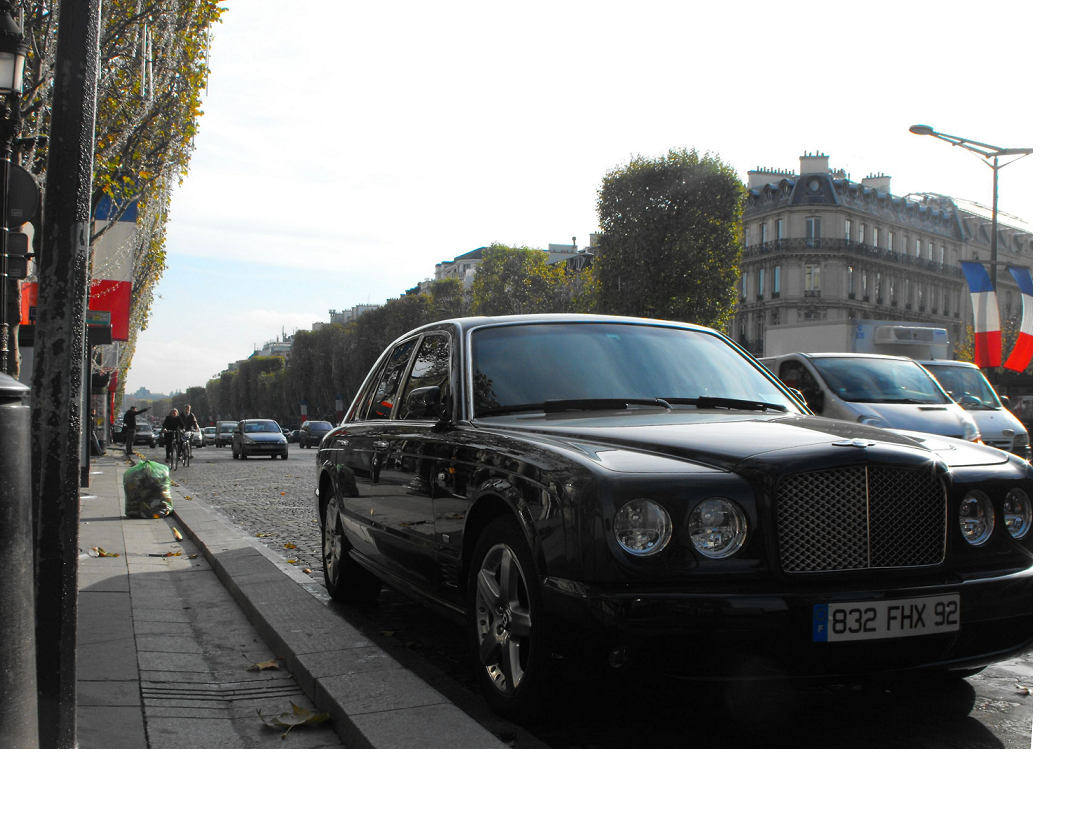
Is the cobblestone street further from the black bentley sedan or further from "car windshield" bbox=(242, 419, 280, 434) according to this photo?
"car windshield" bbox=(242, 419, 280, 434)

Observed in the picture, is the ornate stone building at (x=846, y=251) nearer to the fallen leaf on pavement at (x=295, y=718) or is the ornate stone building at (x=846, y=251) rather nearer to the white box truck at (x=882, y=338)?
the white box truck at (x=882, y=338)

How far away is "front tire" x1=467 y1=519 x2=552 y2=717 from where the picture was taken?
343 cm

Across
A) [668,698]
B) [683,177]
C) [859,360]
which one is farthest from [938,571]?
[683,177]

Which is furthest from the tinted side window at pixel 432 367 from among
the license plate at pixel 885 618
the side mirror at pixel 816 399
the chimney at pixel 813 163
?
the chimney at pixel 813 163

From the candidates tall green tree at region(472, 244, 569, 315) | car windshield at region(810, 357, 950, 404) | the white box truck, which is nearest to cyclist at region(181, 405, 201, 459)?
the white box truck

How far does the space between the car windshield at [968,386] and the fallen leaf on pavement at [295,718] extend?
12.3 m

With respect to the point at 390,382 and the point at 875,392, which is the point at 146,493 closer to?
the point at 390,382

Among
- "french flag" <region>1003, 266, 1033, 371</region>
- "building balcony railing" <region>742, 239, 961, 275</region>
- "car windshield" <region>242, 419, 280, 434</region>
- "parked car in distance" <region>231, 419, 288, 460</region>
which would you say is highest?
"building balcony railing" <region>742, 239, 961, 275</region>

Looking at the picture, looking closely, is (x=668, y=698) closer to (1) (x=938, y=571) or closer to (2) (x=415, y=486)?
(1) (x=938, y=571)

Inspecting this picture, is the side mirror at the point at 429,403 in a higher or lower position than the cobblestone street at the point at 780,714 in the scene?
higher

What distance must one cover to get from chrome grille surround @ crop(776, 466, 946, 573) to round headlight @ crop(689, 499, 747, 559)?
0.42 ft

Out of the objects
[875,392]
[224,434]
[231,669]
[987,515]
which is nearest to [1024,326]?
[875,392]

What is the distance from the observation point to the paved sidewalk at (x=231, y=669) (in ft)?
12.2

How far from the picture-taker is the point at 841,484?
10.8 feet
